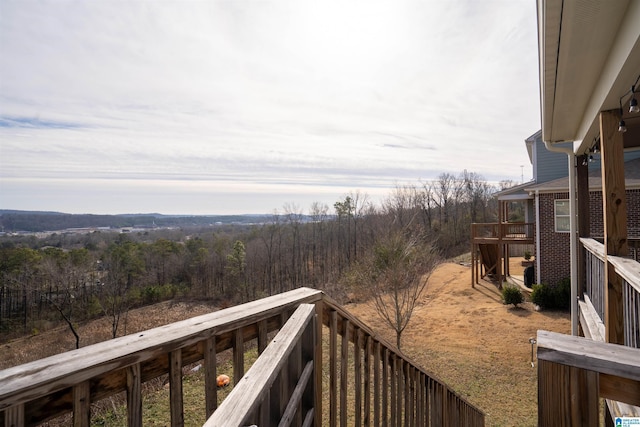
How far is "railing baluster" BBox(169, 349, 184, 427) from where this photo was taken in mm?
1033

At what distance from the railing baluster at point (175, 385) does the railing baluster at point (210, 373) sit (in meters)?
0.10

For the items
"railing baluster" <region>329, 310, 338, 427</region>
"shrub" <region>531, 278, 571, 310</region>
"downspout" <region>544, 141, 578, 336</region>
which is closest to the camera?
"railing baluster" <region>329, 310, 338, 427</region>

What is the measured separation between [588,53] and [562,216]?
11.3m

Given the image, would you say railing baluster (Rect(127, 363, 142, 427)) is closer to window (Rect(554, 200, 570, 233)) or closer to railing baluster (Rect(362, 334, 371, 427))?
railing baluster (Rect(362, 334, 371, 427))

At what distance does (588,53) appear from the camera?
2.64m

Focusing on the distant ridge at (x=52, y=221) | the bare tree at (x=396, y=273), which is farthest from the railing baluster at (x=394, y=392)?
the distant ridge at (x=52, y=221)

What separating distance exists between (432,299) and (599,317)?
11.5 meters

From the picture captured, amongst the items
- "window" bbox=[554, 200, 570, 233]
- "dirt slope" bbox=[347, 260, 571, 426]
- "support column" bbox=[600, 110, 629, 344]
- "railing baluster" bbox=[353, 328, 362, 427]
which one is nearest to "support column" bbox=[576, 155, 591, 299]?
"support column" bbox=[600, 110, 629, 344]

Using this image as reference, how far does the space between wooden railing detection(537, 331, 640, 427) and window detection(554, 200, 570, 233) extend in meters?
13.2

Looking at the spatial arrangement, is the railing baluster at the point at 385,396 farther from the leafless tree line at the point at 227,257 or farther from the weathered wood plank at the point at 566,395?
the leafless tree line at the point at 227,257

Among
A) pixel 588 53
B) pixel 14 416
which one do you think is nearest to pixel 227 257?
pixel 588 53

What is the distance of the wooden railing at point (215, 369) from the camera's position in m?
0.75

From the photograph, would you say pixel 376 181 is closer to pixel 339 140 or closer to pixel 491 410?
pixel 339 140

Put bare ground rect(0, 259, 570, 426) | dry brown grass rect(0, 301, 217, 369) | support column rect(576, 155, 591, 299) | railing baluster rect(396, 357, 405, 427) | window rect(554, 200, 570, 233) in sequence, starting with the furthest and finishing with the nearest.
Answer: dry brown grass rect(0, 301, 217, 369) → window rect(554, 200, 570, 233) → bare ground rect(0, 259, 570, 426) → support column rect(576, 155, 591, 299) → railing baluster rect(396, 357, 405, 427)
